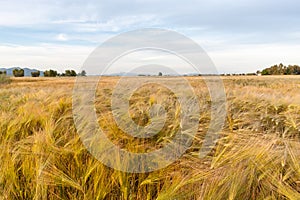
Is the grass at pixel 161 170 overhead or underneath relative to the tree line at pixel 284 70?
underneath

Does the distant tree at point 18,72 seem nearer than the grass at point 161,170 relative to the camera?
No

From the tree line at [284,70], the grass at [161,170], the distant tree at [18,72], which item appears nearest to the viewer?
the grass at [161,170]

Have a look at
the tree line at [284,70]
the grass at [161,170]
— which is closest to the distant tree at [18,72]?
the tree line at [284,70]

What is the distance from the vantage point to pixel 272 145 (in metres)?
1.28

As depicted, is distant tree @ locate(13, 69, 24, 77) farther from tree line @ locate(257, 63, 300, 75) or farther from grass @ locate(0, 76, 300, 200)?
grass @ locate(0, 76, 300, 200)

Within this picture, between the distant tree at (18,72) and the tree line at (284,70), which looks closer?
the tree line at (284,70)

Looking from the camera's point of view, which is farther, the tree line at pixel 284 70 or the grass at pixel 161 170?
the tree line at pixel 284 70

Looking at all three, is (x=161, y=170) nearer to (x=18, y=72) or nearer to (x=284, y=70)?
(x=284, y=70)

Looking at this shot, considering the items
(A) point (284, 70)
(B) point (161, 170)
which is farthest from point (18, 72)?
(B) point (161, 170)

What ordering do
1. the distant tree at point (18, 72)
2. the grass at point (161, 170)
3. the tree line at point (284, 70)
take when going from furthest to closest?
the distant tree at point (18, 72)
the tree line at point (284, 70)
the grass at point (161, 170)

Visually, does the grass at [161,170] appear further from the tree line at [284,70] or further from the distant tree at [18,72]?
the distant tree at [18,72]

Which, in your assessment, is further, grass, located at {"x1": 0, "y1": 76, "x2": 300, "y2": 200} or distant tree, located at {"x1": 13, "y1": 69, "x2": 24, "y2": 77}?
distant tree, located at {"x1": 13, "y1": 69, "x2": 24, "y2": 77}

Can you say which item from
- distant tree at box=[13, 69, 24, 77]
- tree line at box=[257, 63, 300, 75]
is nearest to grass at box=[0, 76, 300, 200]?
tree line at box=[257, 63, 300, 75]

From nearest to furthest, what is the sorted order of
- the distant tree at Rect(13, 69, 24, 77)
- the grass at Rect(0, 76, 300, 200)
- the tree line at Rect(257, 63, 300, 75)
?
the grass at Rect(0, 76, 300, 200) → the tree line at Rect(257, 63, 300, 75) → the distant tree at Rect(13, 69, 24, 77)
